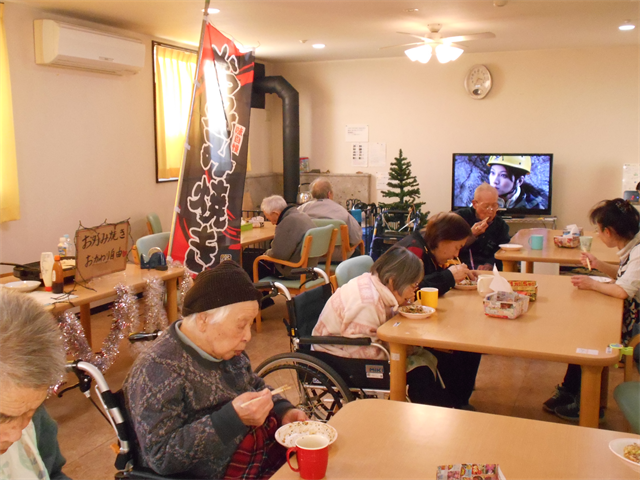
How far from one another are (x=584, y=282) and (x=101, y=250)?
2632 mm

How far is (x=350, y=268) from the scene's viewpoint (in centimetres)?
321

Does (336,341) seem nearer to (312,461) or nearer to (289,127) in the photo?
(312,461)

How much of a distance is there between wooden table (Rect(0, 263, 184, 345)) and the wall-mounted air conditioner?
79.3 inches

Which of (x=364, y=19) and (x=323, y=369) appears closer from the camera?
(x=323, y=369)

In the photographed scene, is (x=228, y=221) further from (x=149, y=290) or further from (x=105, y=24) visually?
(x=105, y=24)

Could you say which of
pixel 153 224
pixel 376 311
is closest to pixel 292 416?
pixel 376 311

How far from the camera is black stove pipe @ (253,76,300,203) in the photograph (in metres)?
7.71

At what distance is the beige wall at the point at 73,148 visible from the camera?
477 cm

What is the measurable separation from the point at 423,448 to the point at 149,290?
244 cm

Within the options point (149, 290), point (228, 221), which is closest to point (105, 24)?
point (228, 221)

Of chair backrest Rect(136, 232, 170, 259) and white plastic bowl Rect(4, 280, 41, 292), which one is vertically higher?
chair backrest Rect(136, 232, 170, 259)

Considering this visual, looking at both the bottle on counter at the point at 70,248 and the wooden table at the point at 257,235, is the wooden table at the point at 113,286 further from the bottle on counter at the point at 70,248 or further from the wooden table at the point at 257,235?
the wooden table at the point at 257,235

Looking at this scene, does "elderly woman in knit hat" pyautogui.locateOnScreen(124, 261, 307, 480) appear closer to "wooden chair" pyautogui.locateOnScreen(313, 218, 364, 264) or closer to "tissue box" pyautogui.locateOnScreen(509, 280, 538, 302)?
"tissue box" pyautogui.locateOnScreen(509, 280, 538, 302)

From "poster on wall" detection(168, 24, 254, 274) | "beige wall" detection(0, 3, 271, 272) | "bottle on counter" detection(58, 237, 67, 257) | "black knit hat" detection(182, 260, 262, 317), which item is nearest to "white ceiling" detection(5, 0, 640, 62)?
"beige wall" detection(0, 3, 271, 272)
